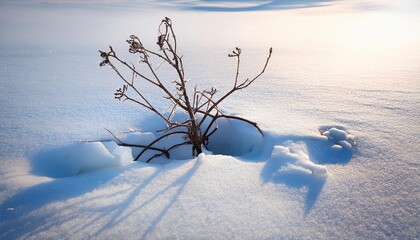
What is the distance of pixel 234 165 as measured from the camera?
1.27 metres

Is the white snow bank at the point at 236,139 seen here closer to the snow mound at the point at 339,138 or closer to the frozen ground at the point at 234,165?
the frozen ground at the point at 234,165

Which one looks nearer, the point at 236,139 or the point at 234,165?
the point at 234,165

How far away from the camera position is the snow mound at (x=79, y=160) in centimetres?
128

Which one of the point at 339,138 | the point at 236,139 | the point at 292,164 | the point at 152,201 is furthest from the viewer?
the point at 236,139

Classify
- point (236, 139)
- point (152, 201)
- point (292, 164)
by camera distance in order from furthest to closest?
point (236, 139), point (292, 164), point (152, 201)

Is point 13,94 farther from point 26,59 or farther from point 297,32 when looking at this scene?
point 297,32

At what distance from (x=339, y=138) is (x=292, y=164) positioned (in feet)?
1.17

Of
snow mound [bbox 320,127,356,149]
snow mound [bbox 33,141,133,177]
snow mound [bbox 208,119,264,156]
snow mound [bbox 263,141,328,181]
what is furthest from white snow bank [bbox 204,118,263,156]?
snow mound [bbox 33,141,133,177]

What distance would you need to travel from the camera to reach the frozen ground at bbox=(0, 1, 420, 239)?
977mm

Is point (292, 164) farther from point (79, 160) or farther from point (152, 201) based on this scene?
point (79, 160)

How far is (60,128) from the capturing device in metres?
1.57

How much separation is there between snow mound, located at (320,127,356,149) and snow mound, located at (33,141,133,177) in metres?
0.97

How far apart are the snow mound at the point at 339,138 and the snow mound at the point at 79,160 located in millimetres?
972

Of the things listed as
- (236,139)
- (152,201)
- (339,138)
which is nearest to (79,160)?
(152,201)
